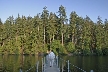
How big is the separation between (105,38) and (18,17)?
38.1 meters

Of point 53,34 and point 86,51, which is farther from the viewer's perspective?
point 53,34

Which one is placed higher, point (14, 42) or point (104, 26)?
point (104, 26)

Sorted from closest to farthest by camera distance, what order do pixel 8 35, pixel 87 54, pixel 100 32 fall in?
pixel 87 54
pixel 100 32
pixel 8 35

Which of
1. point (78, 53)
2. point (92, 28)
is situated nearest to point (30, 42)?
point (78, 53)

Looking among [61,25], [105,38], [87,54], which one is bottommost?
[87,54]

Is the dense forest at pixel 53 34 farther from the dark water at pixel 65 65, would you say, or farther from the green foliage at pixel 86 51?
the dark water at pixel 65 65

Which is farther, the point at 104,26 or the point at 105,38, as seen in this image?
the point at 104,26

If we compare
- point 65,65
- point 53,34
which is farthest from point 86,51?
point 65,65

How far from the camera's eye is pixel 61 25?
262ft

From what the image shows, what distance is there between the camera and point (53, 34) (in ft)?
263

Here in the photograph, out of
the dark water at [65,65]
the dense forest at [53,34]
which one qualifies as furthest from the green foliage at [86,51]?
the dark water at [65,65]

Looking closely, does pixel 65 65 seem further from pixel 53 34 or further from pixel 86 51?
pixel 53 34

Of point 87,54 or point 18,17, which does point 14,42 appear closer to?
point 18,17

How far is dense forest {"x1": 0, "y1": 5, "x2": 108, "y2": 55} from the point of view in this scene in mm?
77188
